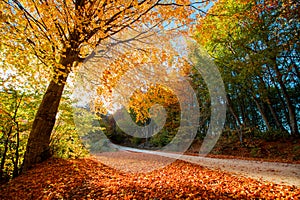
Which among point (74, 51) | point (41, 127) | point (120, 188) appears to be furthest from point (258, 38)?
point (41, 127)

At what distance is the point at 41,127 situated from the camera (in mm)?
4945

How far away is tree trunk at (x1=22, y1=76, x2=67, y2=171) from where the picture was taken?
4.94 meters

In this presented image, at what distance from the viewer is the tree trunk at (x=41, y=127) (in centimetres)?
494

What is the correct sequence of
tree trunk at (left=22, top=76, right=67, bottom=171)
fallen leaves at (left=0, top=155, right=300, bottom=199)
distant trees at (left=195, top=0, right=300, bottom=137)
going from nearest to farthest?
fallen leaves at (left=0, top=155, right=300, bottom=199)
tree trunk at (left=22, top=76, right=67, bottom=171)
distant trees at (left=195, top=0, right=300, bottom=137)

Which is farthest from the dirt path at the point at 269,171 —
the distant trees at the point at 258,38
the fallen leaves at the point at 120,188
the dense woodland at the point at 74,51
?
the distant trees at the point at 258,38

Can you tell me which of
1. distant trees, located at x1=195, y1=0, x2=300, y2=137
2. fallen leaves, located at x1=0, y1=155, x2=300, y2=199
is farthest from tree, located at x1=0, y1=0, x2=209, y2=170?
distant trees, located at x1=195, y1=0, x2=300, y2=137

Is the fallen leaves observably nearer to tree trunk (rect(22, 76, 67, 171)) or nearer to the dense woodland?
tree trunk (rect(22, 76, 67, 171))

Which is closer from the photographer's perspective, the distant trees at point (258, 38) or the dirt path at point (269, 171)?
the dirt path at point (269, 171)

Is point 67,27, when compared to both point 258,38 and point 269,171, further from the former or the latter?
point 258,38

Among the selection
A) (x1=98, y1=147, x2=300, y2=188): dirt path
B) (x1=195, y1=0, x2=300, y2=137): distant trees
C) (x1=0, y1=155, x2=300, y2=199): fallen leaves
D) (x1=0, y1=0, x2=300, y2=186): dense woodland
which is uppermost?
(x1=195, y1=0, x2=300, y2=137): distant trees

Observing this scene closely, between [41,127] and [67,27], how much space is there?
115 inches

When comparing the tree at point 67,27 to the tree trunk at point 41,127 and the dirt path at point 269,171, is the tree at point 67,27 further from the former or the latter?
the dirt path at point 269,171

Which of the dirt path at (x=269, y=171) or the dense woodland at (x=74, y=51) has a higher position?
the dense woodland at (x=74, y=51)

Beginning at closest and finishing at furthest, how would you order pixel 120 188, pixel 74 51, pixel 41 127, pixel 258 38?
pixel 120 188 < pixel 41 127 < pixel 74 51 < pixel 258 38
